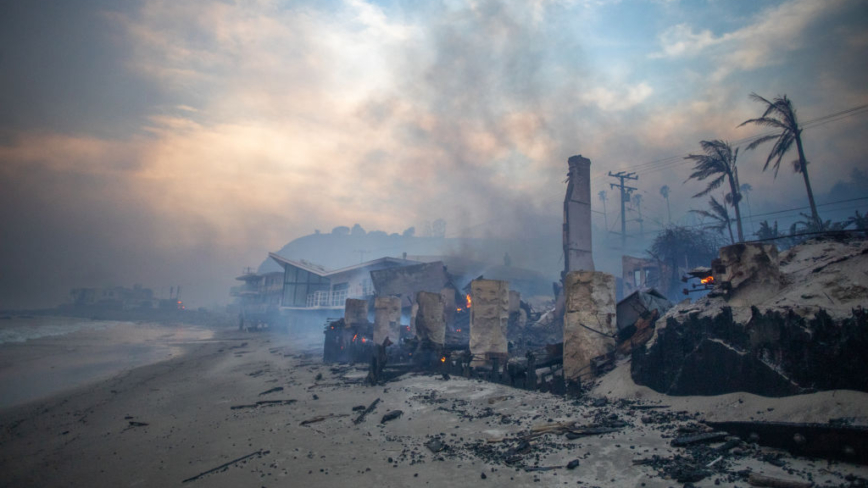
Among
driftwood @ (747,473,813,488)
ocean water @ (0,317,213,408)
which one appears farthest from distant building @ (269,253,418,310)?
driftwood @ (747,473,813,488)

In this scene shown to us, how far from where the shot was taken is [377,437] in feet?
25.8

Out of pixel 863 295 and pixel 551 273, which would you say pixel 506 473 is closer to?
pixel 863 295

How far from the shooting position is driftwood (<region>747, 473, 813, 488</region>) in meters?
3.86

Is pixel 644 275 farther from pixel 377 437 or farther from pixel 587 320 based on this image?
pixel 377 437

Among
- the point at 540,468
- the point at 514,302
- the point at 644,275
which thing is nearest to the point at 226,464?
the point at 540,468

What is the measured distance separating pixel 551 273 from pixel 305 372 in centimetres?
4393

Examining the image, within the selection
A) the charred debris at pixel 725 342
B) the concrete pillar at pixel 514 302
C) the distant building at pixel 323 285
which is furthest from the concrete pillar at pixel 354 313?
the distant building at pixel 323 285

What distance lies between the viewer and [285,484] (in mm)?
5844

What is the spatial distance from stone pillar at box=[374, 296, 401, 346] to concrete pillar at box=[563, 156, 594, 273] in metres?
11.5

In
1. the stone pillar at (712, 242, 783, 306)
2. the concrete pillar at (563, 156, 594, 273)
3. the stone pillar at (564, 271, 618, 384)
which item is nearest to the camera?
the stone pillar at (712, 242, 783, 306)

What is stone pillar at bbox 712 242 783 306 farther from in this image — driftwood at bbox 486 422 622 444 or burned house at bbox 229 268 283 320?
burned house at bbox 229 268 283 320

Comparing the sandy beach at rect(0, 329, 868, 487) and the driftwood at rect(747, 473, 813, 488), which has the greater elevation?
the driftwood at rect(747, 473, 813, 488)

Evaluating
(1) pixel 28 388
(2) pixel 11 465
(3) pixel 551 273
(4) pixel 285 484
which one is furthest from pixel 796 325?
(3) pixel 551 273

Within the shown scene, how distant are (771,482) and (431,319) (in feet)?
38.4
